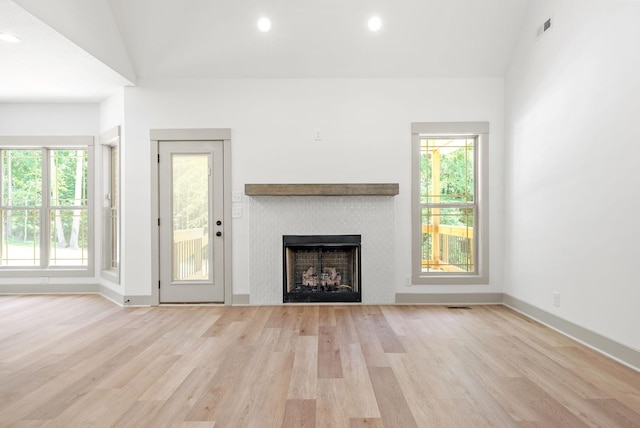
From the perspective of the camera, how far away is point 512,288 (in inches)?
181

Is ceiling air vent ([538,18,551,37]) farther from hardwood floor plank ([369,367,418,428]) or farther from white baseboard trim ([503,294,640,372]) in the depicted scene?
hardwood floor plank ([369,367,418,428])

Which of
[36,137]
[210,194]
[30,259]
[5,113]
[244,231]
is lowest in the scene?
[30,259]

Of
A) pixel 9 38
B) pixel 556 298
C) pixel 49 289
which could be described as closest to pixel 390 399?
pixel 556 298

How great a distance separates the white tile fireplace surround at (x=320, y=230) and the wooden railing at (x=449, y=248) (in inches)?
22.5

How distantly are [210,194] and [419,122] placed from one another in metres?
2.78

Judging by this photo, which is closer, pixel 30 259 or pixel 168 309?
pixel 168 309

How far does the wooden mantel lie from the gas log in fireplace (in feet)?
1.89

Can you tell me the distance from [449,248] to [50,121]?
19.1 feet

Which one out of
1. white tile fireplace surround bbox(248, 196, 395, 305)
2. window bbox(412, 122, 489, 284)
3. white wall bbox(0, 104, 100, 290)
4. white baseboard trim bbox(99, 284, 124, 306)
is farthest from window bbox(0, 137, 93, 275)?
window bbox(412, 122, 489, 284)

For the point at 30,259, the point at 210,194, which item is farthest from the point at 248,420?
the point at 30,259

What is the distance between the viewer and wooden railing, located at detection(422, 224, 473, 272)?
16.3 feet

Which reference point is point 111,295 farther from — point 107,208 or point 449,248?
point 449,248

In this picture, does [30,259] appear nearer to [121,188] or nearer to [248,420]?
[121,188]

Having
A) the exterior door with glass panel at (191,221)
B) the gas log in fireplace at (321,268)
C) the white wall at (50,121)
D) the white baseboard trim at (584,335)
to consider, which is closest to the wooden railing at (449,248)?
the white baseboard trim at (584,335)
